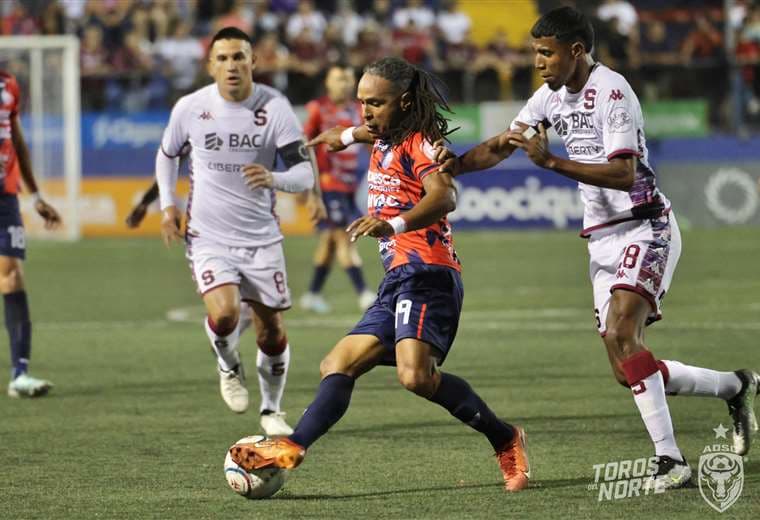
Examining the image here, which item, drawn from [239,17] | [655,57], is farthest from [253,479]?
[239,17]

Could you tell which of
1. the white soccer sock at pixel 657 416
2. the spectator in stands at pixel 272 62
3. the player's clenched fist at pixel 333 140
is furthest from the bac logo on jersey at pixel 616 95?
the spectator in stands at pixel 272 62

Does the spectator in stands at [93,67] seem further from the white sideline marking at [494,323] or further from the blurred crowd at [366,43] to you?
Result: the white sideline marking at [494,323]

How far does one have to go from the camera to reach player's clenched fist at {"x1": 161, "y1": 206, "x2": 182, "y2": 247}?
887 cm

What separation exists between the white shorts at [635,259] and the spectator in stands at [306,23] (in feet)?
70.4

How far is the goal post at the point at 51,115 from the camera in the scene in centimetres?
2494

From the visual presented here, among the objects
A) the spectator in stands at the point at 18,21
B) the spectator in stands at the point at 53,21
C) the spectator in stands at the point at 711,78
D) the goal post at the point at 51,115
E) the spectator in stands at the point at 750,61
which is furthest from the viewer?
the spectator in stands at the point at 18,21

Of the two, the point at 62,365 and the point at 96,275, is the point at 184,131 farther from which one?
the point at 96,275

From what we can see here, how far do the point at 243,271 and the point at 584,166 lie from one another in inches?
112

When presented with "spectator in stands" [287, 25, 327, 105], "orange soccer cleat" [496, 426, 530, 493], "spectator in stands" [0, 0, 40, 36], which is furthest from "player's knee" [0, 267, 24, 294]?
"spectator in stands" [0, 0, 40, 36]

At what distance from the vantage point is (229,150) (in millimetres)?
9047

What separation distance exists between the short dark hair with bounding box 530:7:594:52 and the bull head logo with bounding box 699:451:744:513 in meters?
2.07

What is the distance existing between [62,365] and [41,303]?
16.7ft

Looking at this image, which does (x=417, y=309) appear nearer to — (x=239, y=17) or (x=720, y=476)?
(x=720, y=476)

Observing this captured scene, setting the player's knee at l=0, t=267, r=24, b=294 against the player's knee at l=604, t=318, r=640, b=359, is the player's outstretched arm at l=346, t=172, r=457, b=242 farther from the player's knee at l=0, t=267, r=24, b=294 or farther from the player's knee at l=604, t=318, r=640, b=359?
the player's knee at l=0, t=267, r=24, b=294
